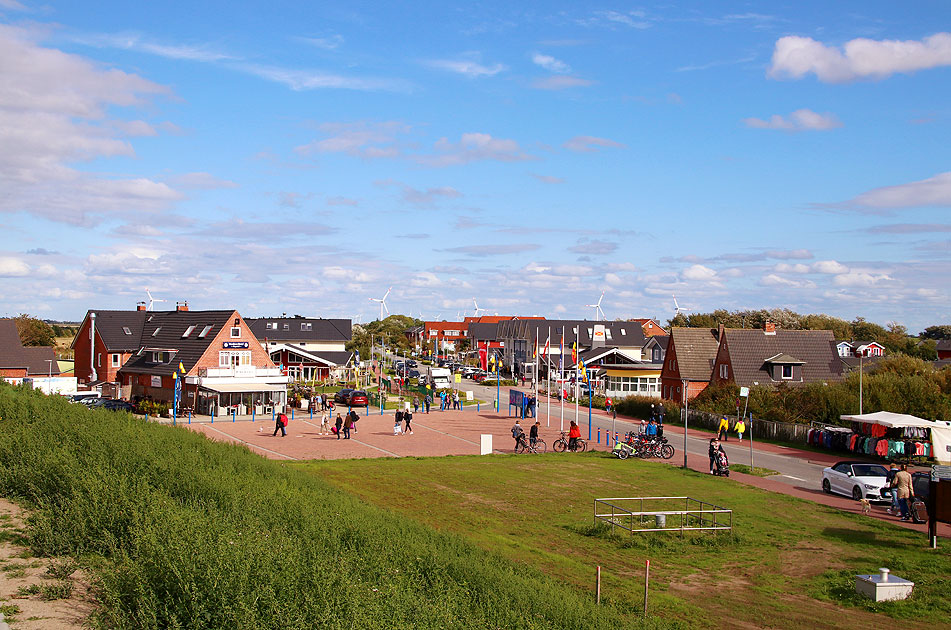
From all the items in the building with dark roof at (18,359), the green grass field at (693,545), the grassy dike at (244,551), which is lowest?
the green grass field at (693,545)

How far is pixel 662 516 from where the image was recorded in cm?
2077

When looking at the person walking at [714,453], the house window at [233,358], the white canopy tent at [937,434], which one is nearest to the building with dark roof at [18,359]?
the house window at [233,358]

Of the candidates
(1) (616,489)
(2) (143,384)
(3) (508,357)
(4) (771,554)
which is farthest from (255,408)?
(3) (508,357)

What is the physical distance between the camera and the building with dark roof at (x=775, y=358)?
5750cm

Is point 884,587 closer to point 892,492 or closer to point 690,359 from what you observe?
point 892,492

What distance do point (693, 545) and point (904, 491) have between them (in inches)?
329

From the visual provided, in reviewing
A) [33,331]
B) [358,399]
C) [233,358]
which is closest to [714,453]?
[358,399]

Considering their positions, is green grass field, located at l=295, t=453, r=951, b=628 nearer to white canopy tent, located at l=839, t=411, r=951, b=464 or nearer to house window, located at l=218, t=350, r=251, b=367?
white canopy tent, located at l=839, t=411, r=951, b=464

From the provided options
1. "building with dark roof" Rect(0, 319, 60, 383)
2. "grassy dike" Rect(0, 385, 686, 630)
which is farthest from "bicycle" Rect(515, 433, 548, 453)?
"building with dark roof" Rect(0, 319, 60, 383)

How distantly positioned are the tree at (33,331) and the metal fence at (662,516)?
101 metres

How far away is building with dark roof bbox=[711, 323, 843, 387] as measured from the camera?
57.5m

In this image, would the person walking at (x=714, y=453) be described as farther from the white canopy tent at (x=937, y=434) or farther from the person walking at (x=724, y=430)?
the person walking at (x=724, y=430)

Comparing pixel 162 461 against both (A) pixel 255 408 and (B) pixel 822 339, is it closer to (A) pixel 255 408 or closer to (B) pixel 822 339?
(A) pixel 255 408

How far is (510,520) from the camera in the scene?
2141cm
